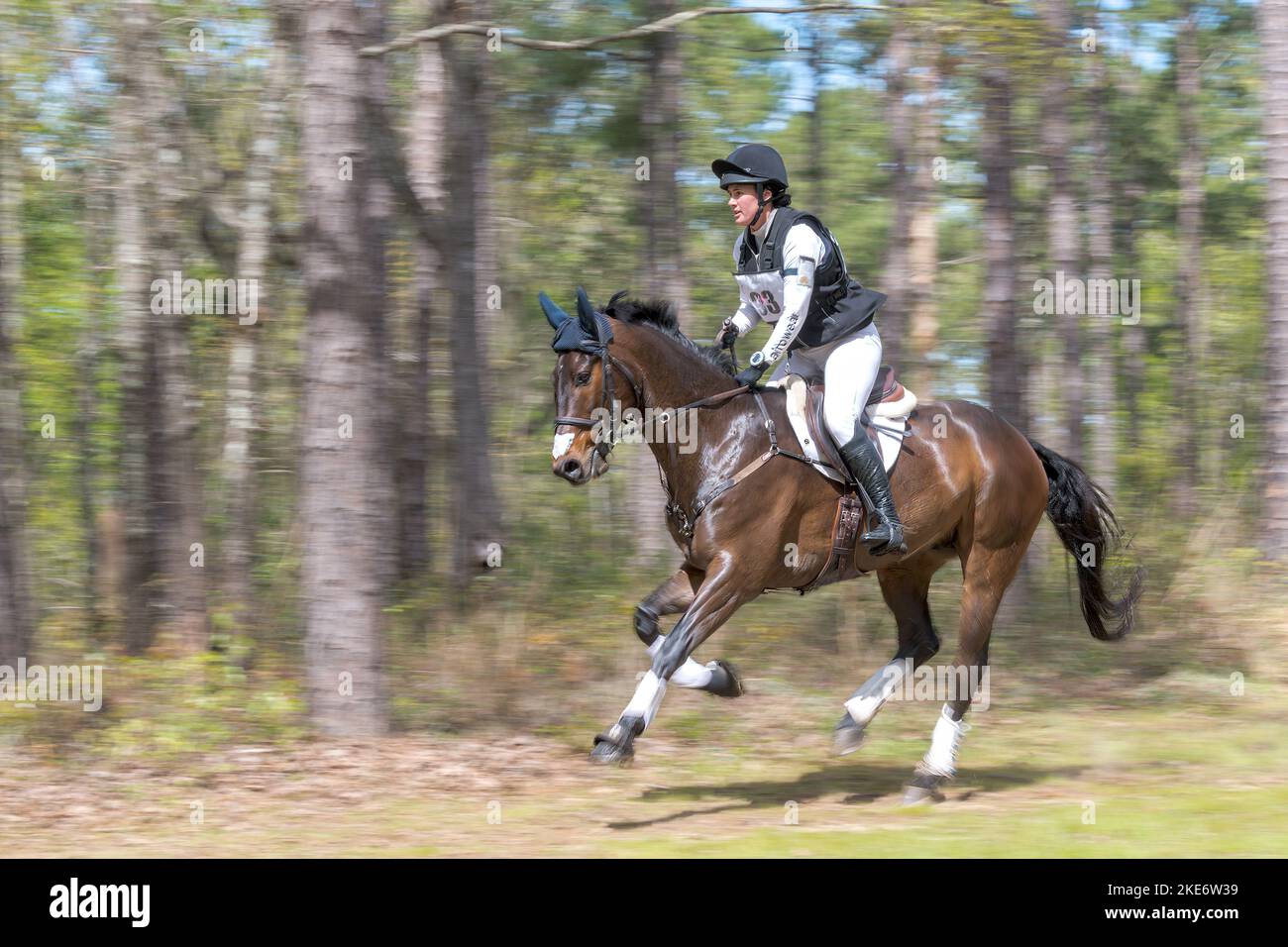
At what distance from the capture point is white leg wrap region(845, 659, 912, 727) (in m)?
7.79

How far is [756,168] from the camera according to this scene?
736 centimetres

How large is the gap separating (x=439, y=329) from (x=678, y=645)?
30.9 ft

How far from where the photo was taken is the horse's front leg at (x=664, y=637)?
7.28 metres

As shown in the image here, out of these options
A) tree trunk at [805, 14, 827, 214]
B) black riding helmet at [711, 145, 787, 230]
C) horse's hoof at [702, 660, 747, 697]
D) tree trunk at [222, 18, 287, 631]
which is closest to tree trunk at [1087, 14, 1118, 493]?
tree trunk at [805, 14, 827, 214]

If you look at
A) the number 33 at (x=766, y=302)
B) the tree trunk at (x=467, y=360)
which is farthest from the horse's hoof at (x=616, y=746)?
the tree trunk at (x=467, y=360)

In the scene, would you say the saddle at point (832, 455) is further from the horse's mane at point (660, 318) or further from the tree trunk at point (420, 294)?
the tree trunk at point (420, 294)

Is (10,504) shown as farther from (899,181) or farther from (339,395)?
(899,181)

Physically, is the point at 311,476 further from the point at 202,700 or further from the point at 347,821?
the point at 347,821

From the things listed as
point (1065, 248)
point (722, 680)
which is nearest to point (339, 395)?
point (722, 680)

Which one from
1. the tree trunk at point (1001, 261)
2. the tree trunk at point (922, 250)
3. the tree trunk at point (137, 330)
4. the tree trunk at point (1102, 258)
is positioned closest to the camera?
the tree trunk at point (137, 330)

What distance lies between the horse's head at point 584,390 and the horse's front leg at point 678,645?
0.89m

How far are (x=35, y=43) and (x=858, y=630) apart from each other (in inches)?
375

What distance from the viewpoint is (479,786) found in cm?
789

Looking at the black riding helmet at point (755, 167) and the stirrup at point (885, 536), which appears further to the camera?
the stirrup at point (885, 536)
